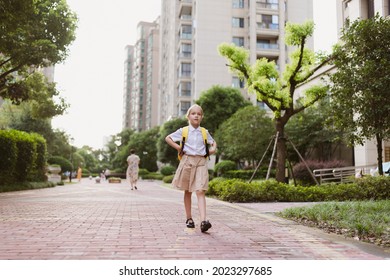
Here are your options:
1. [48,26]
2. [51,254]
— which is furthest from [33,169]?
[51,254]

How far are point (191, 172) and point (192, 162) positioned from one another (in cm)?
13

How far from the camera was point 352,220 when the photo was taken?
218 inches

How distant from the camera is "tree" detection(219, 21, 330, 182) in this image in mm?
13164

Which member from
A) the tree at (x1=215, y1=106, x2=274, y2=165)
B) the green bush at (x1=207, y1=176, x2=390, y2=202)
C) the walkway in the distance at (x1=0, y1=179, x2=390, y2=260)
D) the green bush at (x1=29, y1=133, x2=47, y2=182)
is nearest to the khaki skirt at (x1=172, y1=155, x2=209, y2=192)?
the walkway in the distance at (x1=0, y1=179, x2=390, y2=260)

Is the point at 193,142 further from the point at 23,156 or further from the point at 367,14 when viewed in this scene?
the point at 367,14

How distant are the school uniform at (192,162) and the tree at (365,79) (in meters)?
6.23

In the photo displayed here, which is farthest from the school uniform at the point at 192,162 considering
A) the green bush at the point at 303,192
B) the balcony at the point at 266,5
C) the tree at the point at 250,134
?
the balcony at the point at 266,5

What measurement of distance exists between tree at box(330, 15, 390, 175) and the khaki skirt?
6.26 m

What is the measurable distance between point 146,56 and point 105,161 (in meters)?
27.7

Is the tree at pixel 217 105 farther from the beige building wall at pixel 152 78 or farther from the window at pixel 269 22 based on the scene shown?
the beige building wall at pixel 152 78

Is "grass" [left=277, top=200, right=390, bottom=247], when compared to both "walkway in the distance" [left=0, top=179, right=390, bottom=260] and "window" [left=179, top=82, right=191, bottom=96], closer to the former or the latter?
"walkway in the distance" [left=0, top=179, right=390, bottom=260]
